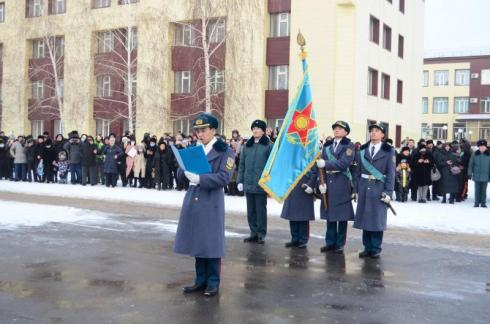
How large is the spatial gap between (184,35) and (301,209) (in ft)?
79.9

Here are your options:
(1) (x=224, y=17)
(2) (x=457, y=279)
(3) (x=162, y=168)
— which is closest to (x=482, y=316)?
(2) (x=457, y=279)

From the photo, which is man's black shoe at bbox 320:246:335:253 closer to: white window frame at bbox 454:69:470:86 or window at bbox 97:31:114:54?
window at bbox 97:31:114:54

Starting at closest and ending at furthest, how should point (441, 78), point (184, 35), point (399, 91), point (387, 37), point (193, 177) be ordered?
point (193, 177), point (184, 35), point (387, 37), point (399, 91), point (441, 78)

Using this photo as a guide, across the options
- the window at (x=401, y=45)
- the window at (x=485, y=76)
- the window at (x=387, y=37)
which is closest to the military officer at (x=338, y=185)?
the window at (x=387, y=37)

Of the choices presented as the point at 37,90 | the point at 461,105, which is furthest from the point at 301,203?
the point at 461,105

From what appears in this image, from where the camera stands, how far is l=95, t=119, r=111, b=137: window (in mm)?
35875

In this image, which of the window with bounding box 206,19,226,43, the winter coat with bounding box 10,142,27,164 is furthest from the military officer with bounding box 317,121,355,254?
the window with bounding box 206,19,226,43

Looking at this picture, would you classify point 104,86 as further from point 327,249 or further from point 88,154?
point 327,249

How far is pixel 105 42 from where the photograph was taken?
116ft

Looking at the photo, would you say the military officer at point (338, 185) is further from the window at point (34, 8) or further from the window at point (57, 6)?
the window at point (34, 8)

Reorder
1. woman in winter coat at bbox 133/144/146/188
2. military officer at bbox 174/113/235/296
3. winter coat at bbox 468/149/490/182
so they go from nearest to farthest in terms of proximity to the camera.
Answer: military officer at bbox 174/113/235/296 < winter coat at bbox 468/149/490/182 < woman in winter coat at bbox 133/144/146/188

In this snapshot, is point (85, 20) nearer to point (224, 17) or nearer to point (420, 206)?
point (224, 17)

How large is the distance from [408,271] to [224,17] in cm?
2403

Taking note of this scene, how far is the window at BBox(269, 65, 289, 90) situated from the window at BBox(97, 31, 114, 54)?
9.99 m
